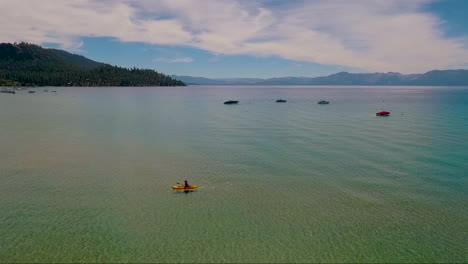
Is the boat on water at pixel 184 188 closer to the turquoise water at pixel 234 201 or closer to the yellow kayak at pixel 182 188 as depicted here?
the yellow kayak at pixel 182 188

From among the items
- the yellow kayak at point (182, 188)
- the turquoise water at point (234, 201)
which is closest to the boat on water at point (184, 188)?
the yellow kayak at point (182, 188)

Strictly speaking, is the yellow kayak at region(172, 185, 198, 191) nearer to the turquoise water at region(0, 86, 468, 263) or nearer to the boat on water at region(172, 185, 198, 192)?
the boat on water at region(172, 185, 198, 192)

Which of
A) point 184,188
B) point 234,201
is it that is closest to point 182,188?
point 184,188

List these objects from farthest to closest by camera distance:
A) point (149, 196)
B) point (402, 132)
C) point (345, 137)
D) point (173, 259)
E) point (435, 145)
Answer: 1. point (402, 132)
2. point (345, 137)
3. point (435, 145)
4. point (149, 196)
5. point (173, 259)

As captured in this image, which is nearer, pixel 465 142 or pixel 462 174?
pixel 462 174

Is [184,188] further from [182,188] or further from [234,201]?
[234,201]

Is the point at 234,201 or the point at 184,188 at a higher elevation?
the point at 184,188

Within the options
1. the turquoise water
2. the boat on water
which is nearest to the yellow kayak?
the boat on water

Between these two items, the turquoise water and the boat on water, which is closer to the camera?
the turquoise water

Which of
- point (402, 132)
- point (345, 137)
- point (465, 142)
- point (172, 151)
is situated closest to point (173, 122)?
point (172, 151)

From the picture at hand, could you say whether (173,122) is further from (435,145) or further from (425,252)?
(425,252)

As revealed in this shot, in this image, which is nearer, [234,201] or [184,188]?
[234,201]
